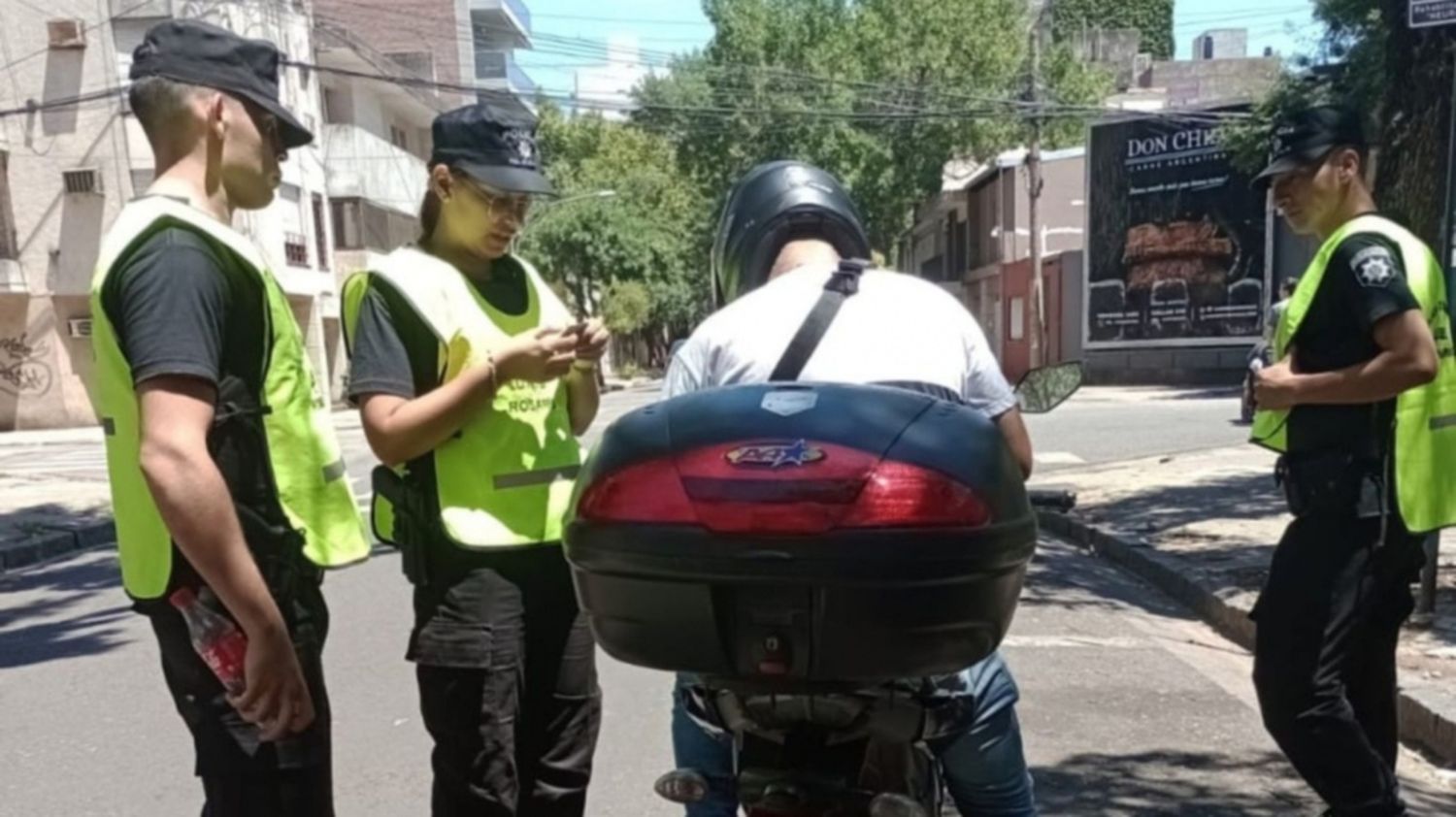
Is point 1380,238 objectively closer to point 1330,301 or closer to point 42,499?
point 1330,301

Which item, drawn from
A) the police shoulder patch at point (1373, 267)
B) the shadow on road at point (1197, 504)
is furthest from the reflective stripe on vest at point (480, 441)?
the shadow on road at point (1197, 504)

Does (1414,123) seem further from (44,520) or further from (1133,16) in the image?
(1133,16)

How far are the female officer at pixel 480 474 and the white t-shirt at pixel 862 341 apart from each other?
562 mm

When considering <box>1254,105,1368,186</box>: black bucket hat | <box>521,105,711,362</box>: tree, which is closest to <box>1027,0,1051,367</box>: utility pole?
<box>521,105,711,362</box>: tree

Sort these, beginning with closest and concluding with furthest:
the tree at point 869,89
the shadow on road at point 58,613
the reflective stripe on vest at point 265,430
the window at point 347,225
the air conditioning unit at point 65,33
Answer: the reflective stripe on vest at point 265,430 → the shadow on road at point 58,613 → the air conditioning unit at point 65,33 → the window at point 347,225 → the tree at point 869,89


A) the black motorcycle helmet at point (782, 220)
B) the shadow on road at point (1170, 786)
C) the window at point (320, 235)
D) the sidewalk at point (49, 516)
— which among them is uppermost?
the window at point (320, 235)

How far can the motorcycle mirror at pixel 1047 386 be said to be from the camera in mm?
2209

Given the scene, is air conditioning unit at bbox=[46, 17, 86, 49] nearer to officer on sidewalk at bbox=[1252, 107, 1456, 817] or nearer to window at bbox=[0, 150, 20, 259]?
window at bbox=[0, 150, 20, 259]

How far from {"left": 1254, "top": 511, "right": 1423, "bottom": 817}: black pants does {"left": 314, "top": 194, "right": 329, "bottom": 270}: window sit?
26404mm

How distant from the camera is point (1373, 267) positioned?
101 inches

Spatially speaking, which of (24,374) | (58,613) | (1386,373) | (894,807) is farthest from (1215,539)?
(24,374)

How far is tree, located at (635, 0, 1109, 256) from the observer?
95.8 feet

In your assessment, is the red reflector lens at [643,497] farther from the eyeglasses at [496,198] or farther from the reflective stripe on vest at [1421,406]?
the reflective stripe on vest at [1421,406]

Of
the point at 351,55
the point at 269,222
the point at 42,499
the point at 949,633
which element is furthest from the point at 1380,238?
the point at 351,55
